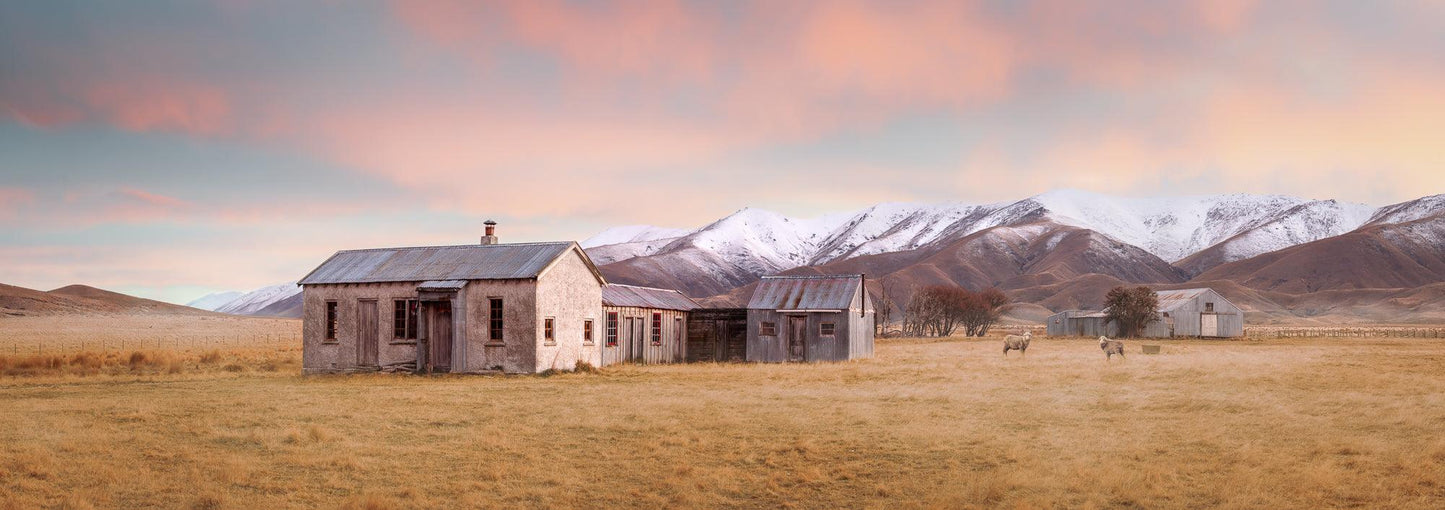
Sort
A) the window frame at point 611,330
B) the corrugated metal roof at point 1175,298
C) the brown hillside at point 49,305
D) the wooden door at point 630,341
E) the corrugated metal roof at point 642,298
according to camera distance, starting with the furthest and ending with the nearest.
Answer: the brown hillside at point 49,305 < the corrugated metal roof at point 1175,298 < the wooden door at point 630,341 < the corrugated metal roof at point 642,298 < the window frame at point 611,330

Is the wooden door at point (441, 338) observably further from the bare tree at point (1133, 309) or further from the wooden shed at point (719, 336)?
the bare tree at point (1133, 309)

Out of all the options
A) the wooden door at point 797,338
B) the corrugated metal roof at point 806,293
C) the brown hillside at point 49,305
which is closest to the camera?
the wooden door at point 797,338

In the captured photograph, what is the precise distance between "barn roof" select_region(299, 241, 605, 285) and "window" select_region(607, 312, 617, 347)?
190 cm

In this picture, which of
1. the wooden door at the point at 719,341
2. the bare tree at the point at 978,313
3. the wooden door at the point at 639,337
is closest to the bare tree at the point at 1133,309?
the bare tree at the point at 978,313

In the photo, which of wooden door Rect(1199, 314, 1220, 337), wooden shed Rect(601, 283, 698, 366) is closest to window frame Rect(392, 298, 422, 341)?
wooden shed Rect(601, 283, 698, 366)

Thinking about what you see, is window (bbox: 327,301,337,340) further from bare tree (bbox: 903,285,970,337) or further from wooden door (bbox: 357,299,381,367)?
bare tree (bbox: 903,285,970,337)

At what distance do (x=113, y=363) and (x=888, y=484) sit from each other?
114ft

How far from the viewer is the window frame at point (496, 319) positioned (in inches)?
1278

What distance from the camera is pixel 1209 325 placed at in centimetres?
8888

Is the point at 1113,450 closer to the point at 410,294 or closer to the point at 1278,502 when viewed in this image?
the point at 1278,502

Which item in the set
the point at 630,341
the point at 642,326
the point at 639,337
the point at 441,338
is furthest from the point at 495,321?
the point at 642,326

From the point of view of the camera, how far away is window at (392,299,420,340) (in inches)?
1320

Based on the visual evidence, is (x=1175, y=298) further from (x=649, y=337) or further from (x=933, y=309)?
(x=649, y=337)

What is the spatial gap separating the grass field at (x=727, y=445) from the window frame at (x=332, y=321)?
284 inches
